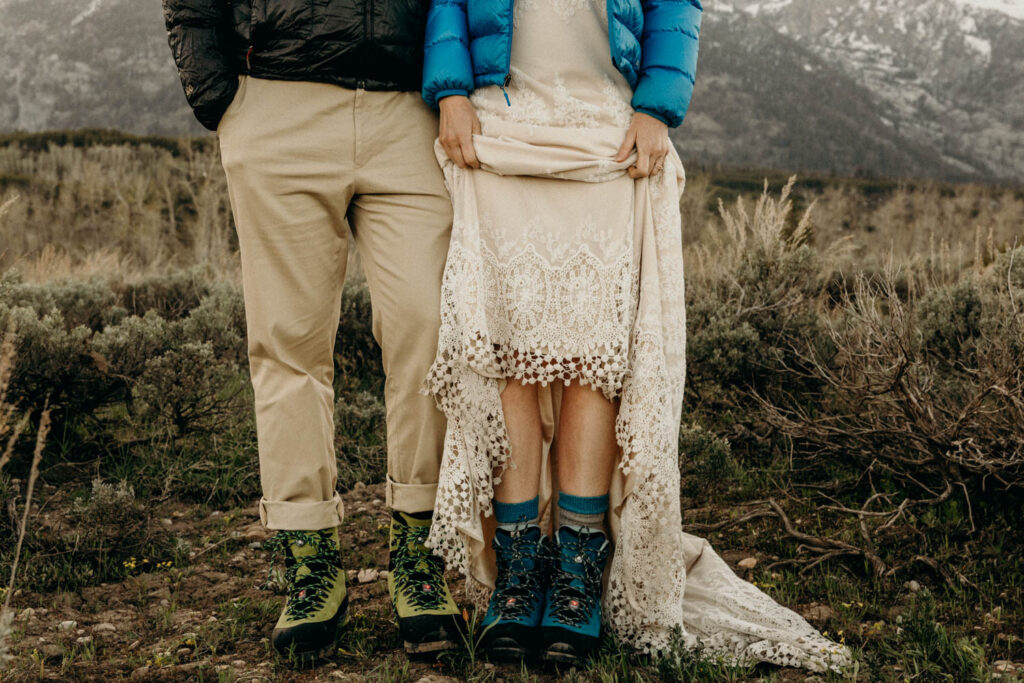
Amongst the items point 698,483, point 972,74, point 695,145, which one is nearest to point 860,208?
point 698,483

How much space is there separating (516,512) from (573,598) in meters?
0.28

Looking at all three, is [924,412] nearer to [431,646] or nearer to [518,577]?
[518,577]

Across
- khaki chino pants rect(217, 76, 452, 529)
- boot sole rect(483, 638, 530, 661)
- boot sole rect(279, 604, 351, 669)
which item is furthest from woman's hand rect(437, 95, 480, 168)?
boot sole rect(279, 604, 351, 669)

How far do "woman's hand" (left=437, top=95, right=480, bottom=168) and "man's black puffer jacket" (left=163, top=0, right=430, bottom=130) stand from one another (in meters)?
0.22

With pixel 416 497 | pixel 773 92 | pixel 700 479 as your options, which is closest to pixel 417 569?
pixel 416 497

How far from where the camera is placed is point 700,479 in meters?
3.56

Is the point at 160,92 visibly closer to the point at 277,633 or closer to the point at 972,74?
the point at 277,633

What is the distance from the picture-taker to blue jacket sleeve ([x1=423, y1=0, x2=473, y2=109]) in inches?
83.5

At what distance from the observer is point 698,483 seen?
3.58m

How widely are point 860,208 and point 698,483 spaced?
131 ft

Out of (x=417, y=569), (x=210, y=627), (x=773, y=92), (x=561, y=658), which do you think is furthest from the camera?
(x=773, y=92)

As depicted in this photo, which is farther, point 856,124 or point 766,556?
point 856,124

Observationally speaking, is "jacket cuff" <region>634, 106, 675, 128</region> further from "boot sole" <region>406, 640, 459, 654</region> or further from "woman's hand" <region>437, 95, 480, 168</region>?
"boot sole" <region>406, 640, 459, 654</region>

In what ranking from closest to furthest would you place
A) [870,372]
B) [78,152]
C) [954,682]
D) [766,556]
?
[954,682], [766,556], [870,372], [78,152]
